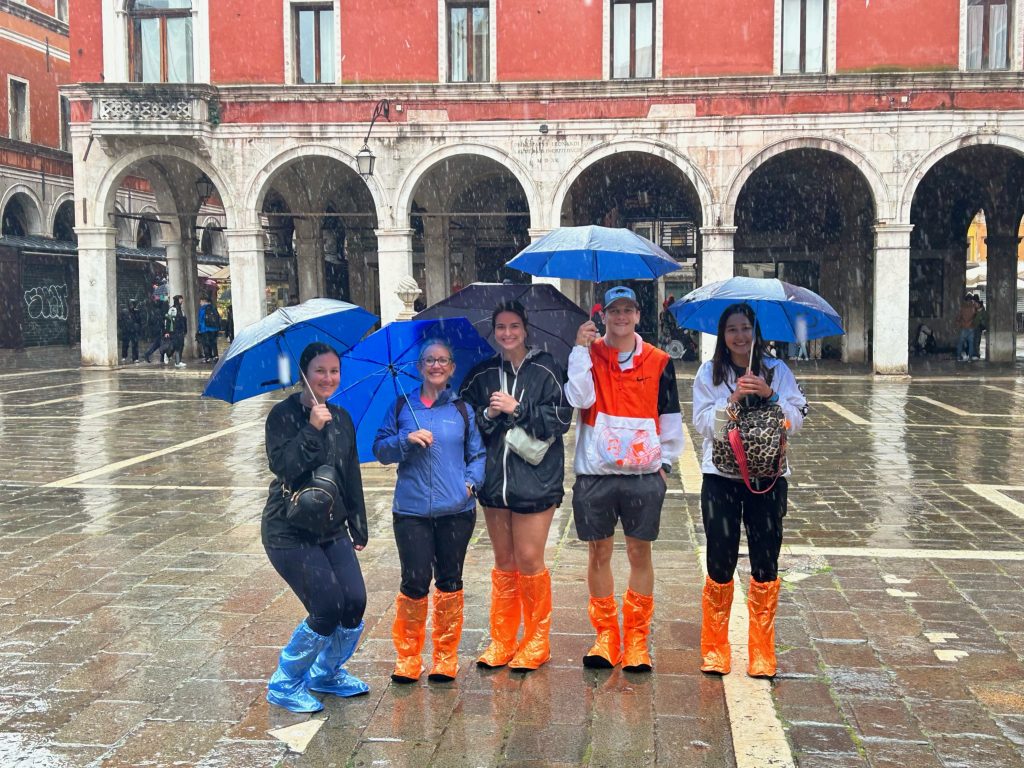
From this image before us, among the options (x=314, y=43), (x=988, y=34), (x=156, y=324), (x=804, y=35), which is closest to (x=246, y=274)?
(x=156, y=324)

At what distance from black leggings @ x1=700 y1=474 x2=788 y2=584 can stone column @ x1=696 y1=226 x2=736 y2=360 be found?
16.1m

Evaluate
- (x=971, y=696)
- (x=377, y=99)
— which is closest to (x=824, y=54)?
(x=377, y=99)

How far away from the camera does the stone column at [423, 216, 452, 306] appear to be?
82.7 feet

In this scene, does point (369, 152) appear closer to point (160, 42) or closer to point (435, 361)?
point (160, 42)

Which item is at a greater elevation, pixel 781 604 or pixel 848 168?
pixel 848 168

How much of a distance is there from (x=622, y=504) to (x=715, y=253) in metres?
16.8

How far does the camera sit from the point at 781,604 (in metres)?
5.73

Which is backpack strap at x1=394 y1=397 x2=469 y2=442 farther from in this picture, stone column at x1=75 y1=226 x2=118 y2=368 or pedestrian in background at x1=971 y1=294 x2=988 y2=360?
pedestrian in background at x1=971 y1=294 x2=988 y2=360

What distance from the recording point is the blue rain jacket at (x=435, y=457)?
4.42m

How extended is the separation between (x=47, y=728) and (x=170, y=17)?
2032cm

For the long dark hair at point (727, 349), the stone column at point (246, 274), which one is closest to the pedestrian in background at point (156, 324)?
the stone column at point (246, 274)

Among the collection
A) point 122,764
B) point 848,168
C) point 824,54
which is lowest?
point 122,764

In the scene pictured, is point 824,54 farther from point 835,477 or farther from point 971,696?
point 971,696

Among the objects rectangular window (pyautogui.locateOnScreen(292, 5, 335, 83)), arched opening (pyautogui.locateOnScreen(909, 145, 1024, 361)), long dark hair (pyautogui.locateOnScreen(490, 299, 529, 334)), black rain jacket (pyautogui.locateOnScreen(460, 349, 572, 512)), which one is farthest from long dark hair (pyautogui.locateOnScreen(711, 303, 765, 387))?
arched opening (pyautogui.locateOnScreen(909, 145, 1024, 361))
